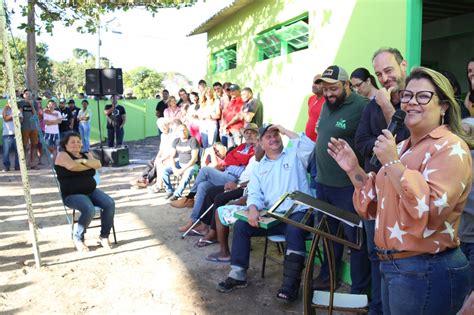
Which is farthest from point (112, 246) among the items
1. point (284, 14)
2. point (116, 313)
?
point (284, 14)

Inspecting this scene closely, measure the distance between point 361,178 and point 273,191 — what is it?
1.92m

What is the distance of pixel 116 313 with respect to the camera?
338 centimetres

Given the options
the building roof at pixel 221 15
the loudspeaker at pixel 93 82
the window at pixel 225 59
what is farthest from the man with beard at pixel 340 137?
the loudspeaker at pixel 93 82

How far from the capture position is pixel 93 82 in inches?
442

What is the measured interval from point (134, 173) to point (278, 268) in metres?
6.52

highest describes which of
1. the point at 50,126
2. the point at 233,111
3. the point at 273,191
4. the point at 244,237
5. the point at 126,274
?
the point at 233,111

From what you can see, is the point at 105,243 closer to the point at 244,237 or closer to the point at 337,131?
the point at 244,237

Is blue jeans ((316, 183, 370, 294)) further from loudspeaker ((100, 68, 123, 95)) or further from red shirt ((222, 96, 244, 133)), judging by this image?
loudspeaker ((100, 68, 123, 95))

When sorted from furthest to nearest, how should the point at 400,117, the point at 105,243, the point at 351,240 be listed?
the point at 105,243 → the point at 351,240 → the point at 400,117

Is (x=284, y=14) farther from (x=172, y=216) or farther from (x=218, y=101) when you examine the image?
(x=172, y=216)

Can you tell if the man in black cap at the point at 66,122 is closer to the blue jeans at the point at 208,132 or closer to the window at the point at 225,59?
the window at the point at 225,59

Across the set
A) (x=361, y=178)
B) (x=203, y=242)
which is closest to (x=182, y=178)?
(x=203, y=242)

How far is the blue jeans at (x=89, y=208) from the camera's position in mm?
4672

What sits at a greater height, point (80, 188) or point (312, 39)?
point (312, 39)
